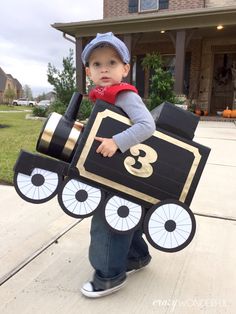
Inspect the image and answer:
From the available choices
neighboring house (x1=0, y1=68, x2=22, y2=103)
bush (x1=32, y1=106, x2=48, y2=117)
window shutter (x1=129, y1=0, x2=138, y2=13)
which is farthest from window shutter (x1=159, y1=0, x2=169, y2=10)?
neighboring house (x1=0, y1=68, x2=22, y2=103)

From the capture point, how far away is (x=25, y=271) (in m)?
1.92

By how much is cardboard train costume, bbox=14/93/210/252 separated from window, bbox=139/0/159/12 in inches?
522

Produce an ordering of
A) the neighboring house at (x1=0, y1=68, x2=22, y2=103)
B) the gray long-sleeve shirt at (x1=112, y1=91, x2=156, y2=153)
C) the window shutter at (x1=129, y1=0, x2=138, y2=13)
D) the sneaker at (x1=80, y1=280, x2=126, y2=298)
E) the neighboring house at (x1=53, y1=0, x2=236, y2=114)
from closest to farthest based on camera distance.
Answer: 1. the gray long-sleeve shirt at (x1=112, y1=91, x2=156, y2=153)
2. the sneaker at (x1=80, y1=280, x2=126, y2=298)
3. the neighboring house at (x1=53, y1=0, x2=236, y2=114)
4. the window shutter at (x1=129, y1=0, x2=138, y2=13)
5. the neighboring house at (x1=0, y1=68, x2=22, y2=103)

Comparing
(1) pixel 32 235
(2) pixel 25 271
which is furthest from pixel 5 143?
(2) pixel 25 271

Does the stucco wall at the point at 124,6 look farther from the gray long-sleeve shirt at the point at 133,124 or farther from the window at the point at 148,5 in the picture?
the gray long-sleeve shirt at the point at 133,124

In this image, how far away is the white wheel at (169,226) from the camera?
1.62 m

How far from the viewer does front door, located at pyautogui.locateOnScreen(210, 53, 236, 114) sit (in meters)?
13.1

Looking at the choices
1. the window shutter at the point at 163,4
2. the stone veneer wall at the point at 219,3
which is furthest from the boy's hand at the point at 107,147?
the window shutter at the point at 163,4

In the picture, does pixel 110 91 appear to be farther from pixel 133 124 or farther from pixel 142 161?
pixel 142 161

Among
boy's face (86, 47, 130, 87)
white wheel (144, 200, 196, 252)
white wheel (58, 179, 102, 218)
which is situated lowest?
white wheel (144, 200, 196, 252)

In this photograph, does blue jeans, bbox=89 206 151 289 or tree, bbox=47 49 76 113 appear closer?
blue jeans, bbox=89 206 151 289

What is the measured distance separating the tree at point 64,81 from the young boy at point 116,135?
9.79 m

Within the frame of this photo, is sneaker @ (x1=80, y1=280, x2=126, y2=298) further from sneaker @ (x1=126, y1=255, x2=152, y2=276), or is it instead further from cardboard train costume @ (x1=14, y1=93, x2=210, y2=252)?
cardboard train costume @ (x1=14, y1=93, x2=210, y2=252)

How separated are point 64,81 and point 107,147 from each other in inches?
414
